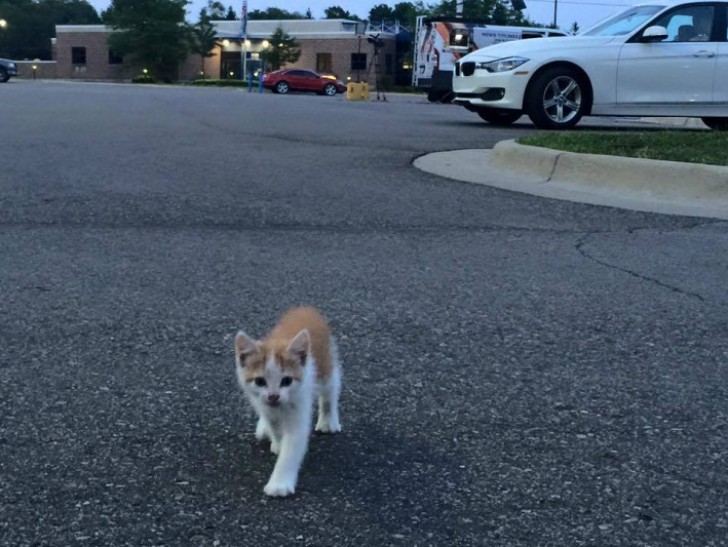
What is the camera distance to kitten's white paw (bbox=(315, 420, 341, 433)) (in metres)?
3.37

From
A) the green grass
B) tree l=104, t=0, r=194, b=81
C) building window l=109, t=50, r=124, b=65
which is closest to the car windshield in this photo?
the green grass

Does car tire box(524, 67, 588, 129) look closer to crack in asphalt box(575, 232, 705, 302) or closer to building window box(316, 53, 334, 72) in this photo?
crack in asphalt box(575, 232, 705, 302)

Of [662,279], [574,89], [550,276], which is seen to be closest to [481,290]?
[550,276]

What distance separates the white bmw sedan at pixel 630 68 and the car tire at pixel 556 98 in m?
0.01

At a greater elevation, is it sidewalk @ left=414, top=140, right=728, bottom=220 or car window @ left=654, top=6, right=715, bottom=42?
car window @ left=654, top=6, right=715, bottom=42

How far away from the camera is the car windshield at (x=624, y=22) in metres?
13.3

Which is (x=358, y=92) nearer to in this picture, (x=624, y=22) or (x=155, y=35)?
(x=624, y=22)

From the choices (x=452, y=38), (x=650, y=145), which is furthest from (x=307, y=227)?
(x=452, y=38)

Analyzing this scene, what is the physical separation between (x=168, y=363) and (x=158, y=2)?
244 feet

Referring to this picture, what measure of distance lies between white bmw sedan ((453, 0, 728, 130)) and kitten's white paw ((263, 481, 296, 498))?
435 inches

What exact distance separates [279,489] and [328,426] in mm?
552

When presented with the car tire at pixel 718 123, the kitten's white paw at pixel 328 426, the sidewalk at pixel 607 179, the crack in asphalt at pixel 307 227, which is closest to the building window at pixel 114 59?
the car tire at pixel 718 123

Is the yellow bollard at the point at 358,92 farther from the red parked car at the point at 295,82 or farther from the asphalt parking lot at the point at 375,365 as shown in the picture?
the asphalt parking lot at the point at 375,365

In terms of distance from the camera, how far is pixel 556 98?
44.5 feet
